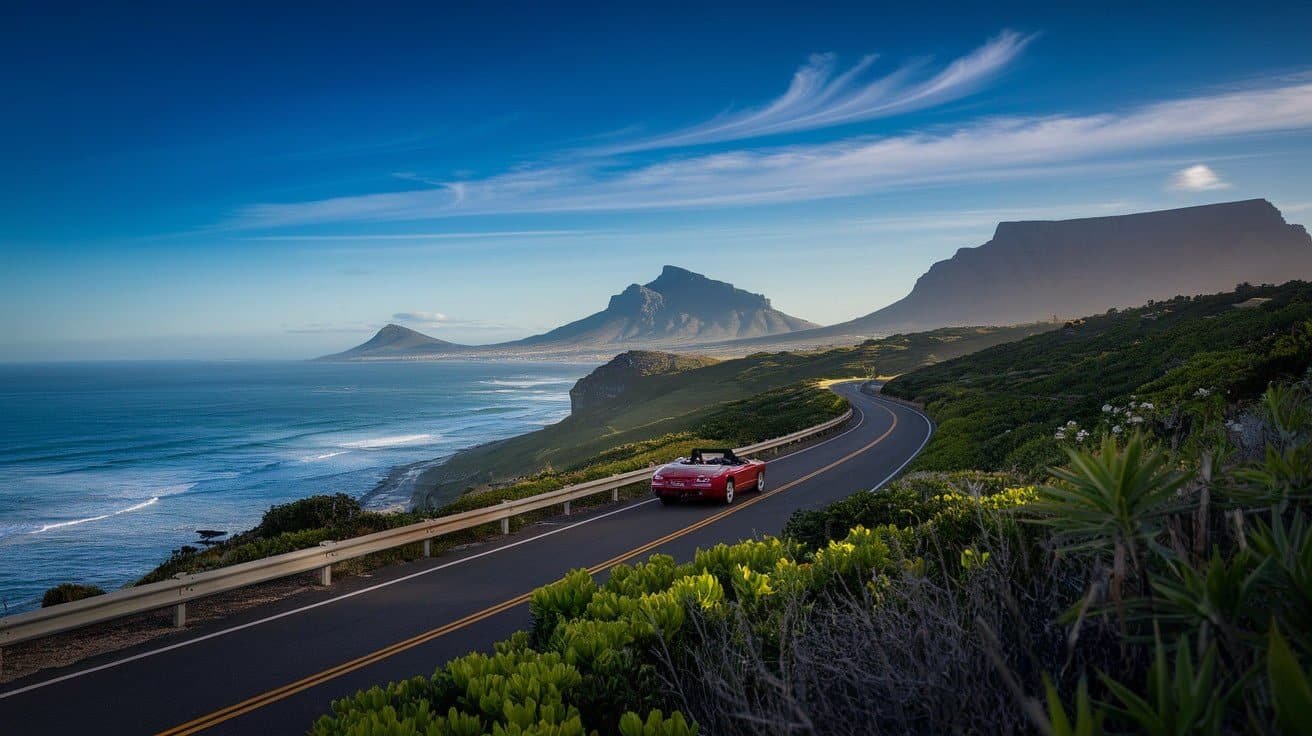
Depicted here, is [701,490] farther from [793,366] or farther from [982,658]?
[793,366]

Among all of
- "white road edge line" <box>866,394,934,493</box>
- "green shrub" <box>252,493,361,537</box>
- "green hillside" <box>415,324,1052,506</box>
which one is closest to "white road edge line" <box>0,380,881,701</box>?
"green shrub" <box>252,493,361,537</box>

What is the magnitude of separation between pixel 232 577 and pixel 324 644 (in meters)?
2.57

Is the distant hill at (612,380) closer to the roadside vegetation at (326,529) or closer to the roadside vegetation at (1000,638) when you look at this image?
the roadside vegetation at (326,529)

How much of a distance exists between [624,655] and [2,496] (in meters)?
72.2

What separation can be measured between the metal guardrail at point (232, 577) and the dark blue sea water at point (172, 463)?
15231 mm

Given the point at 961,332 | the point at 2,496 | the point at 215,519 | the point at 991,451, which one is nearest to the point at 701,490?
the point at 991,451

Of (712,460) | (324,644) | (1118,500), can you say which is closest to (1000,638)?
(1118,500)

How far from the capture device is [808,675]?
4.02 meters

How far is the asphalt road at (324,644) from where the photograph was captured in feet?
24.2

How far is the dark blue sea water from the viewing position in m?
40.8

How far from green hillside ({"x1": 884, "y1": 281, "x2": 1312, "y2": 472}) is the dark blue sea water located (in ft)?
99.4

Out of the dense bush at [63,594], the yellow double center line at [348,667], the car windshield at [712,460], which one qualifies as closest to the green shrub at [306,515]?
the dense bush at [63,594]

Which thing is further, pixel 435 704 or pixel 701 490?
pixel 701 490

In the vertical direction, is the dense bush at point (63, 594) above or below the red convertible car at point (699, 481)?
above
